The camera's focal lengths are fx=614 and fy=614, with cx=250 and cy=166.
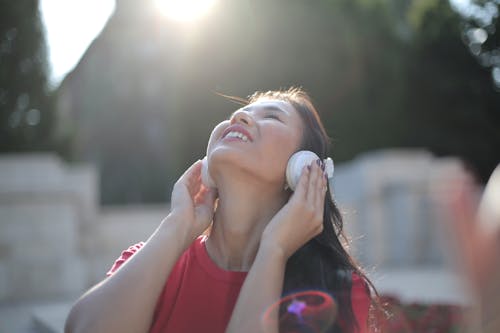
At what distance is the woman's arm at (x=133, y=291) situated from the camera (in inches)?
81.3

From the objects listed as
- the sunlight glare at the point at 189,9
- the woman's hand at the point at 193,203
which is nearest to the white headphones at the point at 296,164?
the woman's hand at the point at 193,203

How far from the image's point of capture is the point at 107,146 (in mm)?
37438

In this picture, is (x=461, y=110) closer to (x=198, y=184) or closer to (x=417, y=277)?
(x=417, y=277)

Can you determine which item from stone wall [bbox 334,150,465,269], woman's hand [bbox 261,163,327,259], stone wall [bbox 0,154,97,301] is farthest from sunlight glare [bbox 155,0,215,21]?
woman's hand [bbox 261,163,327,259]

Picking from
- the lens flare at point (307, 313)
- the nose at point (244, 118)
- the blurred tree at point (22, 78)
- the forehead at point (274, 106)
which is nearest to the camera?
the lens flare at point (307, 313)

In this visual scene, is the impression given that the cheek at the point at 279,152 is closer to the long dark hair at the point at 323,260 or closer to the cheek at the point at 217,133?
the long dark hair at the point at 323,260

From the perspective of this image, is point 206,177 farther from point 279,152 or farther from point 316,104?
point 316,104

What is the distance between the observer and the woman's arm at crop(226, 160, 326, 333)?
201cm

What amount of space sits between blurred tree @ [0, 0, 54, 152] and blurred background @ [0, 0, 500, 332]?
1.7 inches

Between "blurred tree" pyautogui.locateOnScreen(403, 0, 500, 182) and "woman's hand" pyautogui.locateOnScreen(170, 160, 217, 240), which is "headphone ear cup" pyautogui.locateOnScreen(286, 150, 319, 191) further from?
"blurred tree" pyautogui.locateOnScreen(403, 0, 500, 182)

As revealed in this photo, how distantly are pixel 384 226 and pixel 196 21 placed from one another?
12.7 m

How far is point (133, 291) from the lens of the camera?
210cm

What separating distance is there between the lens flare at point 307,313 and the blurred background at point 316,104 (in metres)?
6.61

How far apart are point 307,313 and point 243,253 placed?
39 centimetres
